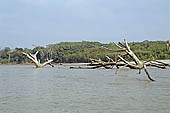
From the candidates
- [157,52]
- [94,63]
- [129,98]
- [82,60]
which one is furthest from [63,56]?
[129,98]

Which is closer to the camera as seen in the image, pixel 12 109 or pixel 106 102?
pixel 12 109

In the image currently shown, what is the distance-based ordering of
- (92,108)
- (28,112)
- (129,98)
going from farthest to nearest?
(129,98), (92,108), (28,112)

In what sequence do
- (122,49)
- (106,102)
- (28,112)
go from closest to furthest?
(28,112) → (106,102) → (122,49)

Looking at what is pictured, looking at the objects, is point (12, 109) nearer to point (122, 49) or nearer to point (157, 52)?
point (122, 49)

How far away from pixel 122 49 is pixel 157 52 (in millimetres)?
38007

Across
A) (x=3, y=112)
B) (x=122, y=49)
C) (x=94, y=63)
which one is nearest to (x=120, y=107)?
(x=3, y=112)

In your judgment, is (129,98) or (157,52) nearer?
(129,98)

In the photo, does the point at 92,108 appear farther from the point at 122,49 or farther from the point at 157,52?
the point at 157,52

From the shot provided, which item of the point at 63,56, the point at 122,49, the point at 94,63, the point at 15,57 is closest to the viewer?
the point at 122,49

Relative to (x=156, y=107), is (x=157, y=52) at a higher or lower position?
Answer: higher

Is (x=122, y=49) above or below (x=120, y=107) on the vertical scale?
above

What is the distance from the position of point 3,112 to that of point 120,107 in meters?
3.25

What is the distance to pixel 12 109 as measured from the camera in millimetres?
8719

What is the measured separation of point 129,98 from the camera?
35.5 ft
